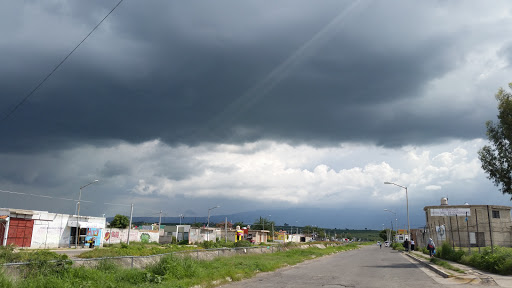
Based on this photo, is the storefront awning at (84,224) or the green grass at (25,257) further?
the storefront awning at (84,224)

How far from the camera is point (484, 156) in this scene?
26078mm

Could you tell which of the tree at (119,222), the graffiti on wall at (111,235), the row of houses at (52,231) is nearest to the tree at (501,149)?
the row of houses at (52,231)

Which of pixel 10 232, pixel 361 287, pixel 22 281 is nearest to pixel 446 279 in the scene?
pixel 361 287

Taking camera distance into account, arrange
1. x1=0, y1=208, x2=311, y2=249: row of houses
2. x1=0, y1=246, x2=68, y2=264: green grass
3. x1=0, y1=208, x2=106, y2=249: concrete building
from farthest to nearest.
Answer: x1=0, y1=208, x2=311, y2=249: row of houses
x1=0, y1=208, x2=106, y2=249: concrete building
x1=0, y1=246, x2=68, y2=264: green grass

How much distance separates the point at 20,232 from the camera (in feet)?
149

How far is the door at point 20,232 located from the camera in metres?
44.4

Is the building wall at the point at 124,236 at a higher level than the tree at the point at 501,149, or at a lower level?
lower

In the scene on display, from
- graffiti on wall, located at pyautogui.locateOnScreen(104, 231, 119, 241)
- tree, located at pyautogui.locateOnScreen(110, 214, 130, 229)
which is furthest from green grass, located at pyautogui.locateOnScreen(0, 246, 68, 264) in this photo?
tree, located at pyautogui.locateOnScreen(110, 214, 130, 229)

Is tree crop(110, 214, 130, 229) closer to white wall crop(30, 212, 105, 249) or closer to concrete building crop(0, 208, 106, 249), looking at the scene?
concrete building crop(0, 208, 106, 249)

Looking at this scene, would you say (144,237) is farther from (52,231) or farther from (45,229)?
(45,229)

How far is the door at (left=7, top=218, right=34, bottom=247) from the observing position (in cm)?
4438

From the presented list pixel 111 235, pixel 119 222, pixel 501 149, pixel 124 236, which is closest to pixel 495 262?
pixel 501 149

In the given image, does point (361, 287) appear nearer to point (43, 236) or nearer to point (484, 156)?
point (484, 156)

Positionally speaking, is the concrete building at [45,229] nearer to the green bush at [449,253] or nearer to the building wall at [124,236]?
the building wall at [124,236]
